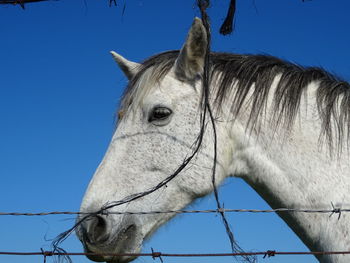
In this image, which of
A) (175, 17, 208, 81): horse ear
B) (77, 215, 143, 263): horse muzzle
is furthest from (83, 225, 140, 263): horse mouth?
(175, 17, 208, 81): horse ear

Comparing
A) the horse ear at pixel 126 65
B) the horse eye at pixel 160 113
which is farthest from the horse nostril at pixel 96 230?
the horse ear at pixel 126 65

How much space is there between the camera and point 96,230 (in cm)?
355

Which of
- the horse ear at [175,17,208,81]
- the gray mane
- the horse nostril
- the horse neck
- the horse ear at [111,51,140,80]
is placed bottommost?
the horse neck

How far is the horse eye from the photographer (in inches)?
149

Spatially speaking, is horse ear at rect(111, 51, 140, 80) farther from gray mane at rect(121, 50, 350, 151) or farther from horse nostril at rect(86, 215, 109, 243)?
horse nostril at rect(86, 215, 109, 243)

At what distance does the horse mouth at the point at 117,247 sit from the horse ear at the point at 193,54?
1327 millimetres

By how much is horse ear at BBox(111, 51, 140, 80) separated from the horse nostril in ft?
5.32

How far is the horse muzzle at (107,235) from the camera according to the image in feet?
11.6

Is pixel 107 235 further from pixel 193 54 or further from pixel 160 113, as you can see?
pixel 193 54

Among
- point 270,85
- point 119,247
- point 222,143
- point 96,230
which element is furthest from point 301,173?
point 96,230

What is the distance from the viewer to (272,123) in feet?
11.8

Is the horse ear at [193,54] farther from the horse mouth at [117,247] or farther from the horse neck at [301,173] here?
A: the horse mouth at [117,247]

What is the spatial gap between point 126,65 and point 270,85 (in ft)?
5.23

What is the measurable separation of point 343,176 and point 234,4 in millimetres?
1699
